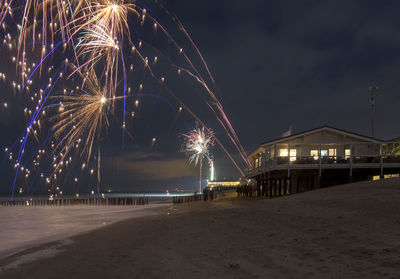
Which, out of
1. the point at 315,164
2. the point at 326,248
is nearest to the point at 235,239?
the point at 326,248

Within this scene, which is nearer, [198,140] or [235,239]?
[235,239]

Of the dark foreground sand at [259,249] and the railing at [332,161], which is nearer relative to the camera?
the dark foreground sand at [259,249]

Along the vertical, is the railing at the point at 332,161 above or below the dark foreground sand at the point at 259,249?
above

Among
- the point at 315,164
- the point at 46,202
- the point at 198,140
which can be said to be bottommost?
the point at 46,202

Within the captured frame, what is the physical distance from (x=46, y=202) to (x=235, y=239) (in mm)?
52319

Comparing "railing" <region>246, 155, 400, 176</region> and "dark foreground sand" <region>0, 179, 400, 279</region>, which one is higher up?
"railing" <region>246, 155, 400, 176</region>

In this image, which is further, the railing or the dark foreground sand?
the railing

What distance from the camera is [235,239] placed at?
9703mm

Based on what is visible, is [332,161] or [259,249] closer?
[259,249]

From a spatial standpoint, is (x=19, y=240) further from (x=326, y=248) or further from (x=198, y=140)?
(x=198, y=140)

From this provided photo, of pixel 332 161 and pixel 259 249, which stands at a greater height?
pixel 332 161

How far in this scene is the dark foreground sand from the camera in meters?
6.94

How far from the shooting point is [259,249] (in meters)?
8.48

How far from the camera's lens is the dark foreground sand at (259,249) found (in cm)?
694
